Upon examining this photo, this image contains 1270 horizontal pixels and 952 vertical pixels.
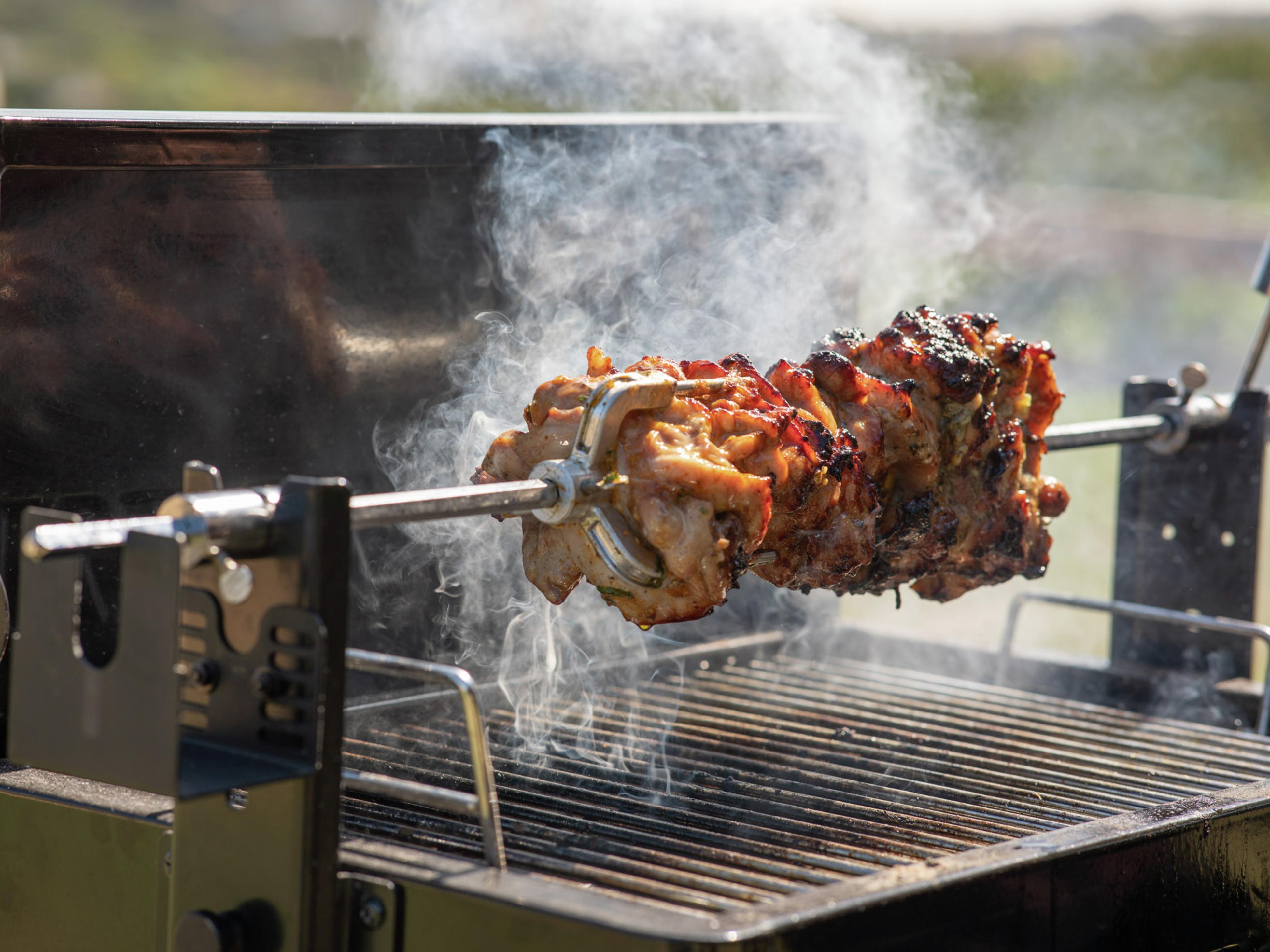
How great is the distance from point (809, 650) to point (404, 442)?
139 cm

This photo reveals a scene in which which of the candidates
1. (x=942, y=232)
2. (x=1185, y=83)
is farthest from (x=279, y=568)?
(x=1185, y=83)

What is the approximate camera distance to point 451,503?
2162mm

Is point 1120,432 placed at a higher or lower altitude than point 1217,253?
lower

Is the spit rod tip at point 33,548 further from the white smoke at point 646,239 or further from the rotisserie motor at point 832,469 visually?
the white smoke at point 646,239

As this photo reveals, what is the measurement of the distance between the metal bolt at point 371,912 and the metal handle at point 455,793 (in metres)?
0.15

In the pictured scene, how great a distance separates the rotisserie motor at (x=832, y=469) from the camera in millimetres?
2434

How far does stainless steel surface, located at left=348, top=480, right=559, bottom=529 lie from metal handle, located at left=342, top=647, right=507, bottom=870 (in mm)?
199

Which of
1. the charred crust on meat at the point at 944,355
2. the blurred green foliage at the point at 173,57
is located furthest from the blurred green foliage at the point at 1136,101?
the charred crust on meat at the point at 944,355

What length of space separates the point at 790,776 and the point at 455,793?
39.4 inches

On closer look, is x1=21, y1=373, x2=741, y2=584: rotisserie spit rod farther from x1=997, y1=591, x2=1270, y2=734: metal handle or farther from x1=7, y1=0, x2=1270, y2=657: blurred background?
x1=7, y1=0, x2=1270, y2=657: blurred background

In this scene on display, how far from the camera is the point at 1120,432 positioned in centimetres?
364

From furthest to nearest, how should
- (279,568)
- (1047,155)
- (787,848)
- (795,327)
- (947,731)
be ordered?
(1047,155) < (795,327) < (947,731) < (787,848) < (279,568)

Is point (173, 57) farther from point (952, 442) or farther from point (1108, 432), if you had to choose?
point (952, 442)

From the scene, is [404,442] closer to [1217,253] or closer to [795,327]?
[795,327]
